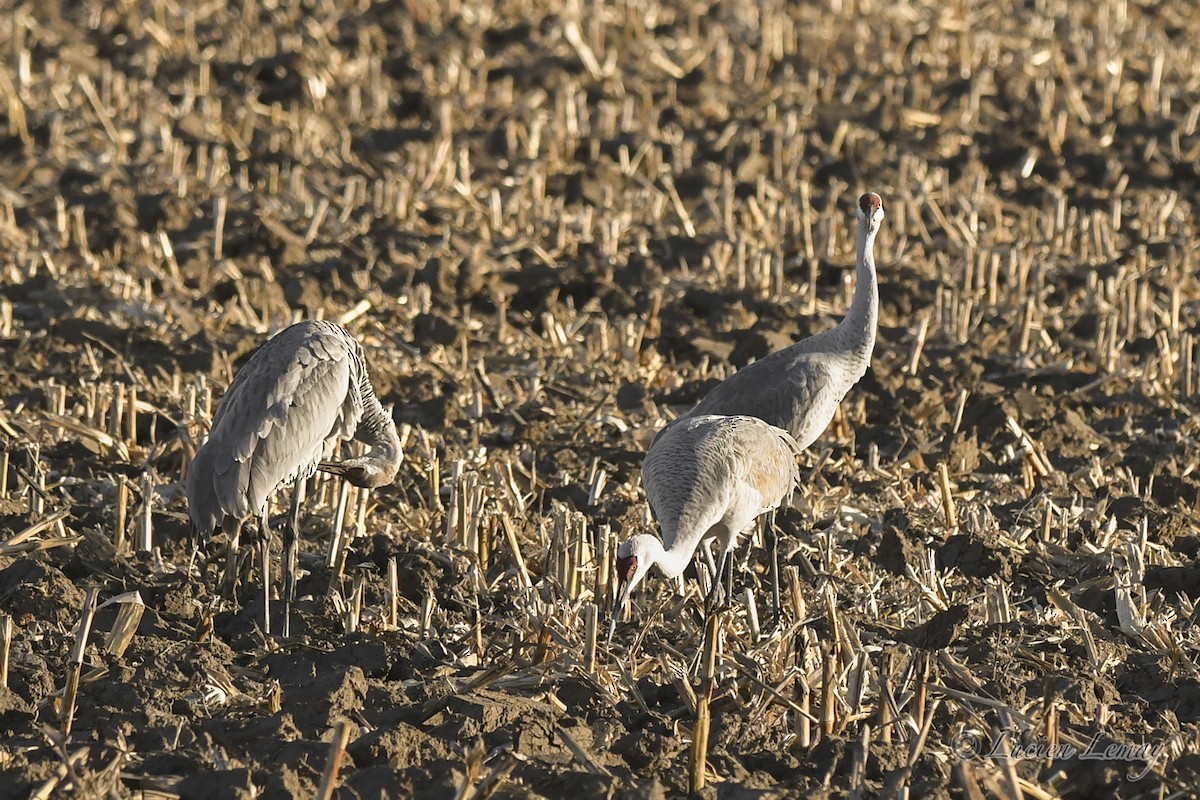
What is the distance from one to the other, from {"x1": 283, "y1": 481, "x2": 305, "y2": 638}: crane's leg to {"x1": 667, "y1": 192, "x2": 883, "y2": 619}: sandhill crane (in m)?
1.46

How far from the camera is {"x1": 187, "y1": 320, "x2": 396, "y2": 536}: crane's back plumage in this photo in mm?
6184

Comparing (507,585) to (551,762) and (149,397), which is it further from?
(149,397)

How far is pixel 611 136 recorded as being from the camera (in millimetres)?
12852

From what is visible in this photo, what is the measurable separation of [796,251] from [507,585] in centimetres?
493

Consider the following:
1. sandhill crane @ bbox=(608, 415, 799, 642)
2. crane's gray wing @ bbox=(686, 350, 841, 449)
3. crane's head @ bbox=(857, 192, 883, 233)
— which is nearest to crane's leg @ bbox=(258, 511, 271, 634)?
sandhill crane @ bbox=(608, 415, 799, 642)

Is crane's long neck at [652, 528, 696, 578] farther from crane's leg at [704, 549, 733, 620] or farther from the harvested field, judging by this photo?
crane's leg at [704, 549, 733, 620]

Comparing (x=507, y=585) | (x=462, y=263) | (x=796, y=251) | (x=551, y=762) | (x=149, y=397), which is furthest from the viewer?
(x=796, y=251)

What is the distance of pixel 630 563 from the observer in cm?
545

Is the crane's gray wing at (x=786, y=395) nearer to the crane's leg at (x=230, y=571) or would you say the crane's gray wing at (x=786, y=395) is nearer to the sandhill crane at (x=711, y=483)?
the sandhill crane at (x=711, y=483)

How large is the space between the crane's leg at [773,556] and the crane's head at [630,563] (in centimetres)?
91

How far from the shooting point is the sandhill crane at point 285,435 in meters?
6.18

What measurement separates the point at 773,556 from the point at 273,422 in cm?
190

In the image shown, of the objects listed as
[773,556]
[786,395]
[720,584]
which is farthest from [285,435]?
[786,395]

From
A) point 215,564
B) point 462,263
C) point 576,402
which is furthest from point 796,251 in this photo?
point 215,564
